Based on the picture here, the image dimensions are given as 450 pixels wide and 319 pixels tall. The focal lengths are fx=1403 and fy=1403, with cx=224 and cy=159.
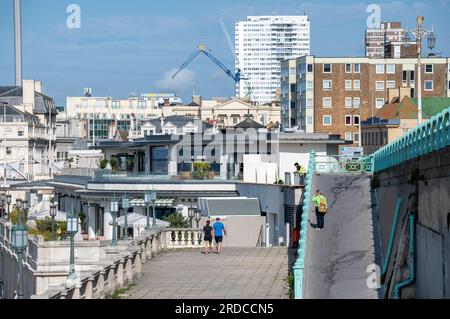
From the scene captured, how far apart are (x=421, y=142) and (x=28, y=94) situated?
172 meters

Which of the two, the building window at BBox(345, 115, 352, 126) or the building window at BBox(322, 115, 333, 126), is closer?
the building window at BBox(345, 115, 352, 126)

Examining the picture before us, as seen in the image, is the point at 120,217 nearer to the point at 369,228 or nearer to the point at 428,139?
the point at 369,228

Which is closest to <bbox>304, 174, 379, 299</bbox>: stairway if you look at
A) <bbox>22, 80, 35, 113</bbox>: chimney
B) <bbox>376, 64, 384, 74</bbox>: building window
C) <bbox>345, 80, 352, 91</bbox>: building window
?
<bbox>345, 80, 352, 91</bbox>: building window

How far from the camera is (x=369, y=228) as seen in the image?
33.8m

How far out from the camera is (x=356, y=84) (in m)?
139

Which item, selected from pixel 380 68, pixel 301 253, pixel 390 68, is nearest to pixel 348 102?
pixel 380 68

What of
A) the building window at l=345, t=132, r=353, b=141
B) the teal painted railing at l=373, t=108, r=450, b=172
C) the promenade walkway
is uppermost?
the building window at l=345, t=132, r=353, b=141

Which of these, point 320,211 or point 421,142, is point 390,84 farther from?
point 421,142

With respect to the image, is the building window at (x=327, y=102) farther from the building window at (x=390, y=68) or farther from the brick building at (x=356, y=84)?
the building window at (x=390, y=68)

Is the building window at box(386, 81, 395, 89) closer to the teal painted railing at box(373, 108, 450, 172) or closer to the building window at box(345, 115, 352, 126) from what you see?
the building window at box(345, 115, 352, 126)

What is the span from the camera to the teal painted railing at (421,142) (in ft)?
83.0

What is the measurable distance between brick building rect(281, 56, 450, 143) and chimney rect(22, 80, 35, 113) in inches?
2510

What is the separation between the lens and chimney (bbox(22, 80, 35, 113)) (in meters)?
196

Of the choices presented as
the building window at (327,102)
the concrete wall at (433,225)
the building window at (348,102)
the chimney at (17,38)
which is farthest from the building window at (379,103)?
the concrete wall at (433,225)
